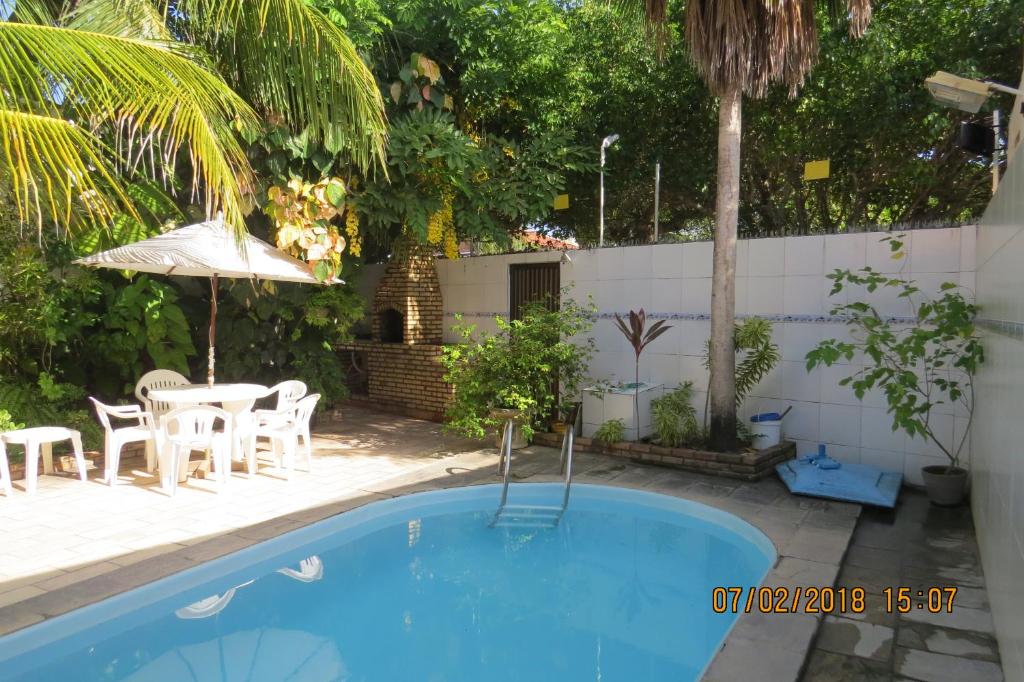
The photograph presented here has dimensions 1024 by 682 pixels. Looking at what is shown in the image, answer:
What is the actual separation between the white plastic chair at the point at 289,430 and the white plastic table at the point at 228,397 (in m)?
0.17

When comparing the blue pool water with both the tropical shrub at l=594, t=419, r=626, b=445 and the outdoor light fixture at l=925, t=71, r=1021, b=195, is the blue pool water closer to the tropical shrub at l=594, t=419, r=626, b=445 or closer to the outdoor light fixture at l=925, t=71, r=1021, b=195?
the tropical shrub at l=594, t=419, r=626, b=445

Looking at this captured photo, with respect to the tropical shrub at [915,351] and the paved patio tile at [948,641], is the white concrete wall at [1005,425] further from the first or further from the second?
the tropical shrub at [915,351]

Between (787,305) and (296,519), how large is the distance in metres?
5.22

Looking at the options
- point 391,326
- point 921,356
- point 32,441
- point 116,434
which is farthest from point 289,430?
point 921,356

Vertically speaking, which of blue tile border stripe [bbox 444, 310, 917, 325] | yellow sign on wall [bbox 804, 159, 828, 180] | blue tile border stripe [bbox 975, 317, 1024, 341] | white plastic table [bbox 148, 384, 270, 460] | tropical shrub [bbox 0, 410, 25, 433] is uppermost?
yellow sign on wall [bbox 804, 159, 828, 180]

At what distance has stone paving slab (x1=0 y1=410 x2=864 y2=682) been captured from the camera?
363 cm

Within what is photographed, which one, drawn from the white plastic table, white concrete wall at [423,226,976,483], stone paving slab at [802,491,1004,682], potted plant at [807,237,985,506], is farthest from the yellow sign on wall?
the white plastic table

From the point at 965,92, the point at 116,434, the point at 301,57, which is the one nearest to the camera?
the point at 301,57

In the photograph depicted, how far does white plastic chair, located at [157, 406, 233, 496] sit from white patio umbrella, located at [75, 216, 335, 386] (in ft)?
2.19

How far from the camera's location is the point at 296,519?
5.34m

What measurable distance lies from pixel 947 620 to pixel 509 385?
4723mm

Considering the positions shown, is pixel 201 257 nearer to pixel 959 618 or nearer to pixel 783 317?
pixel 783 317

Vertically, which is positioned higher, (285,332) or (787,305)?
(787,305)

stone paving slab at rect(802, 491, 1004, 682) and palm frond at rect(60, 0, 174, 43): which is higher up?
palm frond at rect(60, 0, 174, 43)
